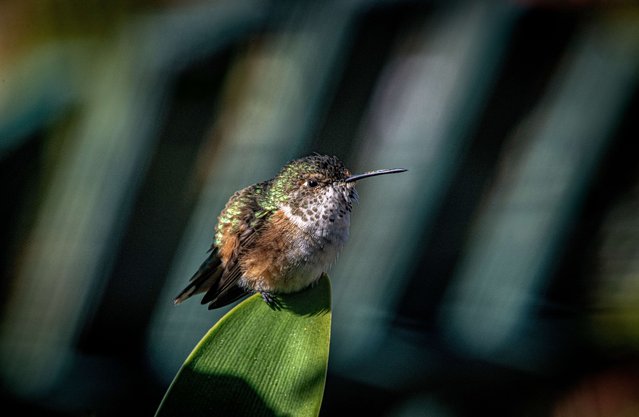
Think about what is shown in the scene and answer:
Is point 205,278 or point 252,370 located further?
point 205,278

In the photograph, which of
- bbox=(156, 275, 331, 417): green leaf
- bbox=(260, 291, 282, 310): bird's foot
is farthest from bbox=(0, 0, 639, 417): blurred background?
bbox=(156, 275, 331, 417): green leaf

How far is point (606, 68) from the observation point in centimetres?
275

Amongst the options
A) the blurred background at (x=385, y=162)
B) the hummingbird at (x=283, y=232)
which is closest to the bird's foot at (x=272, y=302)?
the hummingbird at (x=283, y=232)

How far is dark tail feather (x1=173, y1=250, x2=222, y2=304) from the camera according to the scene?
1280mm

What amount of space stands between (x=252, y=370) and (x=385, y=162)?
2.04m

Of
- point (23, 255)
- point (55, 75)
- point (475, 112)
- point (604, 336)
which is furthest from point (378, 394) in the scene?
point (55, 75)

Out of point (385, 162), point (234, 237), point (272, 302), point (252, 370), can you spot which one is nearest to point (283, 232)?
point (234, 237)

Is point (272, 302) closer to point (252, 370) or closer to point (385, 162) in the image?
point (252, 370)

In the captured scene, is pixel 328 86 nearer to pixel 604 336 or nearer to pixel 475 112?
pixel 475 112

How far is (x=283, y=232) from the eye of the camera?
132cm

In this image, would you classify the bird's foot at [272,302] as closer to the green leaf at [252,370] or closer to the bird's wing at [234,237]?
the green leaf at [252,370]

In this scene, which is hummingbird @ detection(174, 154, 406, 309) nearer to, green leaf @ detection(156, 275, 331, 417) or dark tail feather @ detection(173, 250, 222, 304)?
dark tail feather @ detection(173, 250, 222, 304)

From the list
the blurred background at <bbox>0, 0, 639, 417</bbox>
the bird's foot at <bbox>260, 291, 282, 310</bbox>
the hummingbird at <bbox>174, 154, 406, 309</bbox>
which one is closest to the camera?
the bird's foot at <bbox>260, 291, 282, 310</bbox>

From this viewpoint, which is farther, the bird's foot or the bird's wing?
the bird's wing
